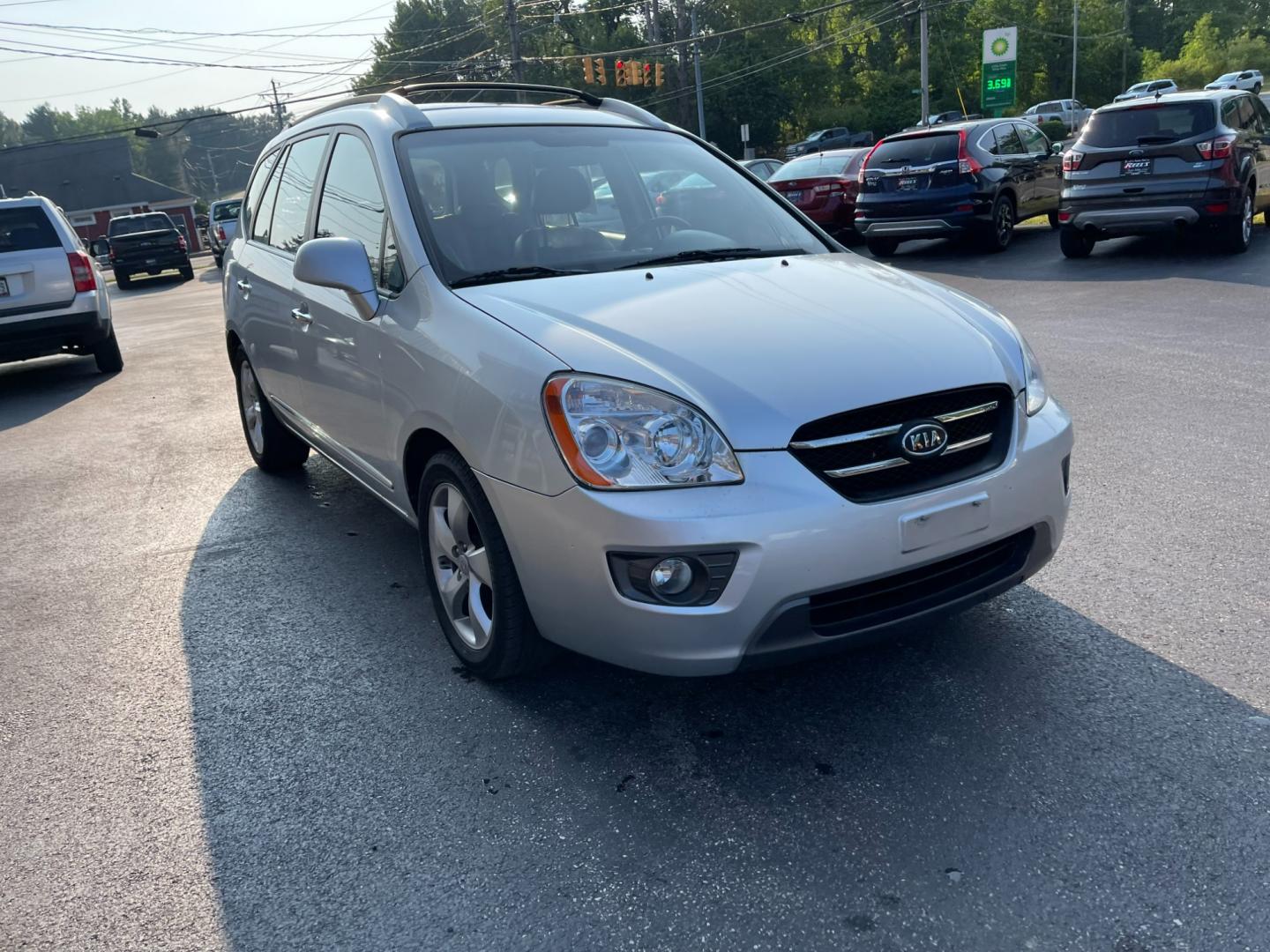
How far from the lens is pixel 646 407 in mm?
2744

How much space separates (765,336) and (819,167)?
14.7m

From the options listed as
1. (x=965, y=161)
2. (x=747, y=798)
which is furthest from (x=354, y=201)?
(x=965, y=161)

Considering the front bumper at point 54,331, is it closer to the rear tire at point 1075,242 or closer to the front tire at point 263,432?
the front tire at point 263,432

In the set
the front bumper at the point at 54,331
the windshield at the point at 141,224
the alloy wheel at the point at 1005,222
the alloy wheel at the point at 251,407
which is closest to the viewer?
the alloy wheel at the point at 251,407

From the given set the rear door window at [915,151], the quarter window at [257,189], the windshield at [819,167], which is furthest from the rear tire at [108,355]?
the windshield at [819,167]

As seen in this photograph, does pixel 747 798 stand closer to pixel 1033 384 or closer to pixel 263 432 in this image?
pixel 1033 384

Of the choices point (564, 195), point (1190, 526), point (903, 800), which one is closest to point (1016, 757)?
point (903, 800)

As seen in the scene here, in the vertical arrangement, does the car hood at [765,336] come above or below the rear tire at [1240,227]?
above

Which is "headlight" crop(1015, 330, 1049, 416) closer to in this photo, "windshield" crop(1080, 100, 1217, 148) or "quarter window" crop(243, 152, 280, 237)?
"quarter window" crop(243, 152, 280, 237)

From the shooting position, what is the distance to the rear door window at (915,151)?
1352 cm

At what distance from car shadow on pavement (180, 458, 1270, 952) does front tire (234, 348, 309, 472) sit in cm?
228

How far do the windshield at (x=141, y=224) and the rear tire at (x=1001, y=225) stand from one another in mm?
23062

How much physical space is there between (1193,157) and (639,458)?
1079 cm

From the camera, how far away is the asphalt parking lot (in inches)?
91.7
